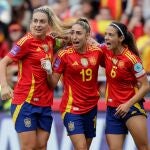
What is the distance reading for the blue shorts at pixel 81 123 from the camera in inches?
503

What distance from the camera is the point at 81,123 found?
12844 millimetres

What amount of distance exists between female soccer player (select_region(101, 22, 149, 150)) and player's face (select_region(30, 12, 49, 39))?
807mm

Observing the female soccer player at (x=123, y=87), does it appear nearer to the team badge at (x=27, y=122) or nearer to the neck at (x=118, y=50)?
the neck at (x=118, y=50)

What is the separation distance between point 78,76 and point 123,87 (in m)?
0.61

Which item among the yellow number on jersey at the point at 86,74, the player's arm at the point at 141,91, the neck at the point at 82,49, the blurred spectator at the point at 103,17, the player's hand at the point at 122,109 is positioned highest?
the blurred spectator at the point at 103,17

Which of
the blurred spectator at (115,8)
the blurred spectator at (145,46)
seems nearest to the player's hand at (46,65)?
the blurred spectator at (145,46)

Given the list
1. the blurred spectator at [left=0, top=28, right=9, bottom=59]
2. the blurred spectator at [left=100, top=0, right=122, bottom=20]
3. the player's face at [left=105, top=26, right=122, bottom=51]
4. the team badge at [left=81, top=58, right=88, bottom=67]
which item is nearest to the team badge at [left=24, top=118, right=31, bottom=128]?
the team badge at [left=81, top=58, right=88, bottom=67]

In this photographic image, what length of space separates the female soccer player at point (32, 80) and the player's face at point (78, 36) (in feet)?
1.08

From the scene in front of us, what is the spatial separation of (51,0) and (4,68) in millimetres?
6182

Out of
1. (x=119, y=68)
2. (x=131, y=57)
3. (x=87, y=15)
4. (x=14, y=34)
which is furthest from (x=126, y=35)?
(x=87, y=15)

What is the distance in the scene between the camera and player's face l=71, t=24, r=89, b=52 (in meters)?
12.7

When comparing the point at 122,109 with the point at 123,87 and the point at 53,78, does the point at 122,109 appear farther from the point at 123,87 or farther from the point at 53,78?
the point at 53,78

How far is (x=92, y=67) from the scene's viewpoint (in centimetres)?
1280

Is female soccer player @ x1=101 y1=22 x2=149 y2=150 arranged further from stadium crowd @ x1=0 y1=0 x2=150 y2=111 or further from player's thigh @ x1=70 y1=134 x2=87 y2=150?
stadium crowd @ x1=0 y1=0 x2=150 y2=111
